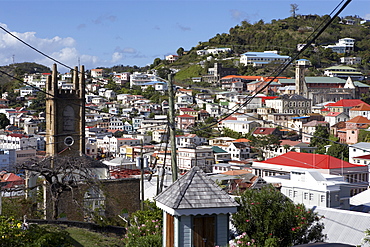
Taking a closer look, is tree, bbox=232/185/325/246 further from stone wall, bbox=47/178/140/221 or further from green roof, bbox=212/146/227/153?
green roof, bbox=212/146/227/153

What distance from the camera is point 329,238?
14062 mm

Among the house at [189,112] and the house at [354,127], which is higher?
the house at [189,112]

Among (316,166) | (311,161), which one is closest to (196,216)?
(316,166)

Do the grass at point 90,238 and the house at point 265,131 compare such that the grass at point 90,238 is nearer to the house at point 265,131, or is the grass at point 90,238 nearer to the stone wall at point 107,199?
the stone wall at point 107,199

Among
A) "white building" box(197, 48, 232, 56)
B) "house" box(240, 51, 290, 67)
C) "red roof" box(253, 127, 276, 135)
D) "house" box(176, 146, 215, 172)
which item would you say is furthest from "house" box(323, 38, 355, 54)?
"house" box(176, 146, 215, 172)

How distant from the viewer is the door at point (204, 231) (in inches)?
355

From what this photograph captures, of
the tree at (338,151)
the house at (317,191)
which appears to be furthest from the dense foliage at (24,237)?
the tree at (338,151)

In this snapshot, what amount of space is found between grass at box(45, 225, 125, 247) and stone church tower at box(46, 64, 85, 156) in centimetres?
1499

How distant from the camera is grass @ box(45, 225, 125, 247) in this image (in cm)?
1253

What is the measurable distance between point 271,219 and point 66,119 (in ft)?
65.9

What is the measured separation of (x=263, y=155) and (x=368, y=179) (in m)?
26.5

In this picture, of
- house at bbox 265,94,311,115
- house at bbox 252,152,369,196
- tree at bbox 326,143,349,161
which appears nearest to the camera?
house at bbox 252,152,369,196

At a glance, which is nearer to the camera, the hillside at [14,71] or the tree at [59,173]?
the tree at [59,173]

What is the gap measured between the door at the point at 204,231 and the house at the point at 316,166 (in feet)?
100
